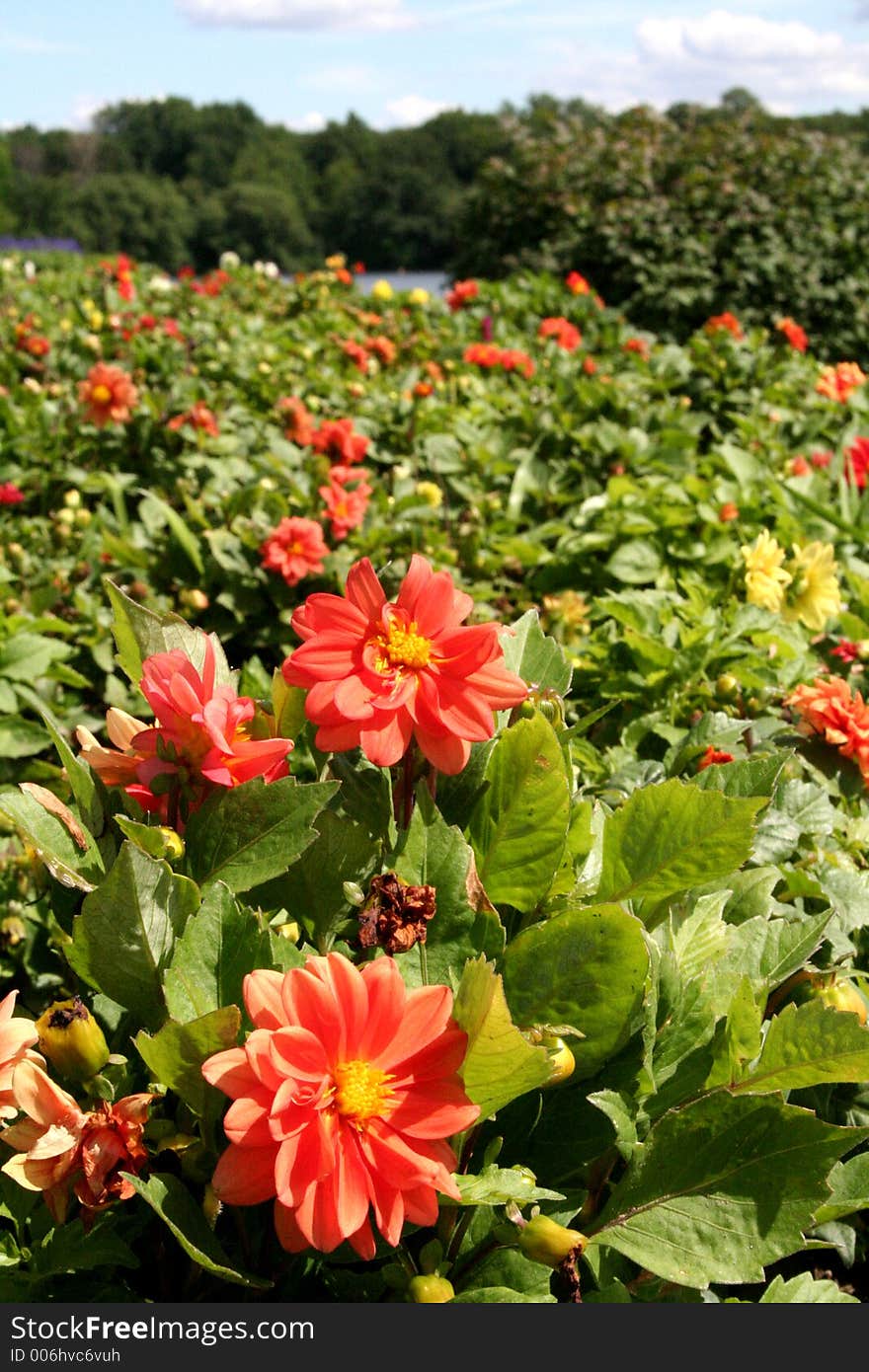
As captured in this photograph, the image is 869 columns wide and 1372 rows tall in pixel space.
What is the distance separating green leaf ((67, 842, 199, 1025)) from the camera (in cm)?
103

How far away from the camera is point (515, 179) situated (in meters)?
10.4

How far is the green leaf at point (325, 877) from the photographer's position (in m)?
1.20

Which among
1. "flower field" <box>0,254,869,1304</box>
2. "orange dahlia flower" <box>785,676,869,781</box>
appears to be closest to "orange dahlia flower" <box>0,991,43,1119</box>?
"flower field" <box>0,254,869,1304</box>

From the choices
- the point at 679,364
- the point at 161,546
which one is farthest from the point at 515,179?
the point at 161,546

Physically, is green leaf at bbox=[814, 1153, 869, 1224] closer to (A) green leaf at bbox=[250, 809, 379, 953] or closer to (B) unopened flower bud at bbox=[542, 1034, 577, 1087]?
(B) unopened flower bud at bbox=[542, 1034, 577, 1087]

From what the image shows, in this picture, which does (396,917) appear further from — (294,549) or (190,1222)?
(294,549)

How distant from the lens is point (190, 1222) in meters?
1.01

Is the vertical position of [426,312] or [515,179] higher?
[515,179]

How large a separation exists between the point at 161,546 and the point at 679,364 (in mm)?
2788

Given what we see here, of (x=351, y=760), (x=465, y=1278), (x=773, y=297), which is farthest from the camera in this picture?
(x=773, y=297)

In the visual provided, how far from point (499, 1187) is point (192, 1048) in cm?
29

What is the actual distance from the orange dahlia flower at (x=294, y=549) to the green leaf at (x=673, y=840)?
1.91 metres

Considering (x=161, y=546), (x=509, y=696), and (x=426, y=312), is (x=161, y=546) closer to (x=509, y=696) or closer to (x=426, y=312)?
(x=509, y=696)

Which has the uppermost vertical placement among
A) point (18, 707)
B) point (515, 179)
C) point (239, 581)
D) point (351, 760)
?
point (515, 179)
